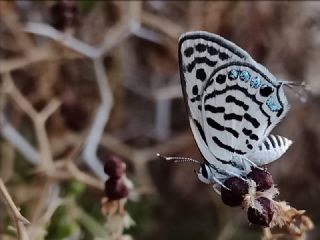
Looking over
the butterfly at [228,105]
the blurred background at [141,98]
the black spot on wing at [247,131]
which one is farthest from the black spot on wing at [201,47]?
the blurred background at [141,98]

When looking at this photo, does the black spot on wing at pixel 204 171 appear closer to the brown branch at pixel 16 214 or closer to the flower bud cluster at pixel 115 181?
the flower bud cluster at pixel 115 181

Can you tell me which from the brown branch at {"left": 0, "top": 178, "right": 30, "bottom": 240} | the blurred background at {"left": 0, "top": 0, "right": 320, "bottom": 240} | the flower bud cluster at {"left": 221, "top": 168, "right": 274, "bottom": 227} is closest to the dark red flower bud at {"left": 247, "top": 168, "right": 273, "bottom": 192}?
the flower bud cluster at {"left": 221, "top": 168, "right": 274, "bottom": 227}

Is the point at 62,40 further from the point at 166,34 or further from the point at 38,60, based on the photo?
the point at 166,34

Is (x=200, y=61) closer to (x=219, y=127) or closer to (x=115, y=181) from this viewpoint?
(x=219, y=127)

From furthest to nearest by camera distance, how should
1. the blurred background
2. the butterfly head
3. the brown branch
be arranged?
the blurred background
the butterfly head
the brown branch

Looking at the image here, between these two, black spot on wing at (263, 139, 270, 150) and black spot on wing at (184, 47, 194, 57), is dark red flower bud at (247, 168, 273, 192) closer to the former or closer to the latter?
black spot on wing at (263, 139, 270, 150)

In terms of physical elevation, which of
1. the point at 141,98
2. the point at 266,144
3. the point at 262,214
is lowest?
the point at 262,214

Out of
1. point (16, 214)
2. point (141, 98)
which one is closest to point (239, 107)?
point (16, 214)

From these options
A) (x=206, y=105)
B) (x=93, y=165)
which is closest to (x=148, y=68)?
(x=93, y=165)
